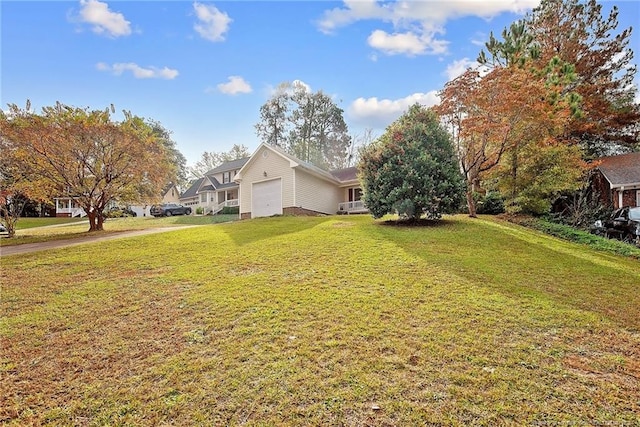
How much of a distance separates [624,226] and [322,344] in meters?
15.3

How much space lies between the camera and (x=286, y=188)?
19656 millimetres

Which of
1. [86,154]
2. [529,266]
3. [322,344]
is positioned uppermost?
[86,154]

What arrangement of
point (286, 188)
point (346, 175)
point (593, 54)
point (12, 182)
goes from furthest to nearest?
point (346, 175) → point (286, 188) → point (593, 54) → point (12, 182)

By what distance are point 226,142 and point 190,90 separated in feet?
121

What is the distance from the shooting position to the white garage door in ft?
65.9

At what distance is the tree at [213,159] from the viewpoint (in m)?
48.7

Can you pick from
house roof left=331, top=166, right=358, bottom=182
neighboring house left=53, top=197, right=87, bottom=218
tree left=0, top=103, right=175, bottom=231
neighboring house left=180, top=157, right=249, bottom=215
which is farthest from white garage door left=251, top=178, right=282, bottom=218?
neighboring house left=53, top=197, right=87, bottom=218

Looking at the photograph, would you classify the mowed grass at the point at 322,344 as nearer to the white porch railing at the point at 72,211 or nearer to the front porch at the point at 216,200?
the front porch at the point at 216,200

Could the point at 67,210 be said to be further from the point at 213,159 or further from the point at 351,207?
the point at 351,207

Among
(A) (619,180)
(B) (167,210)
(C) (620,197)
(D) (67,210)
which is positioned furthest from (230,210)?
(C) (620,197)

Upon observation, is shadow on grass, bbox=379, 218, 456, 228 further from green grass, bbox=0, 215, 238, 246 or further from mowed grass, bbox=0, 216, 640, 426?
green grass, bbox=0, 215, 238, 246

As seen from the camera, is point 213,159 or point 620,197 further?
point 213,159

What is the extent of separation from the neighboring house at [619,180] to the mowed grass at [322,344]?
14748mm

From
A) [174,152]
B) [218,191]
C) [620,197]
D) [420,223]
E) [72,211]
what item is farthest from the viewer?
[174,152]
